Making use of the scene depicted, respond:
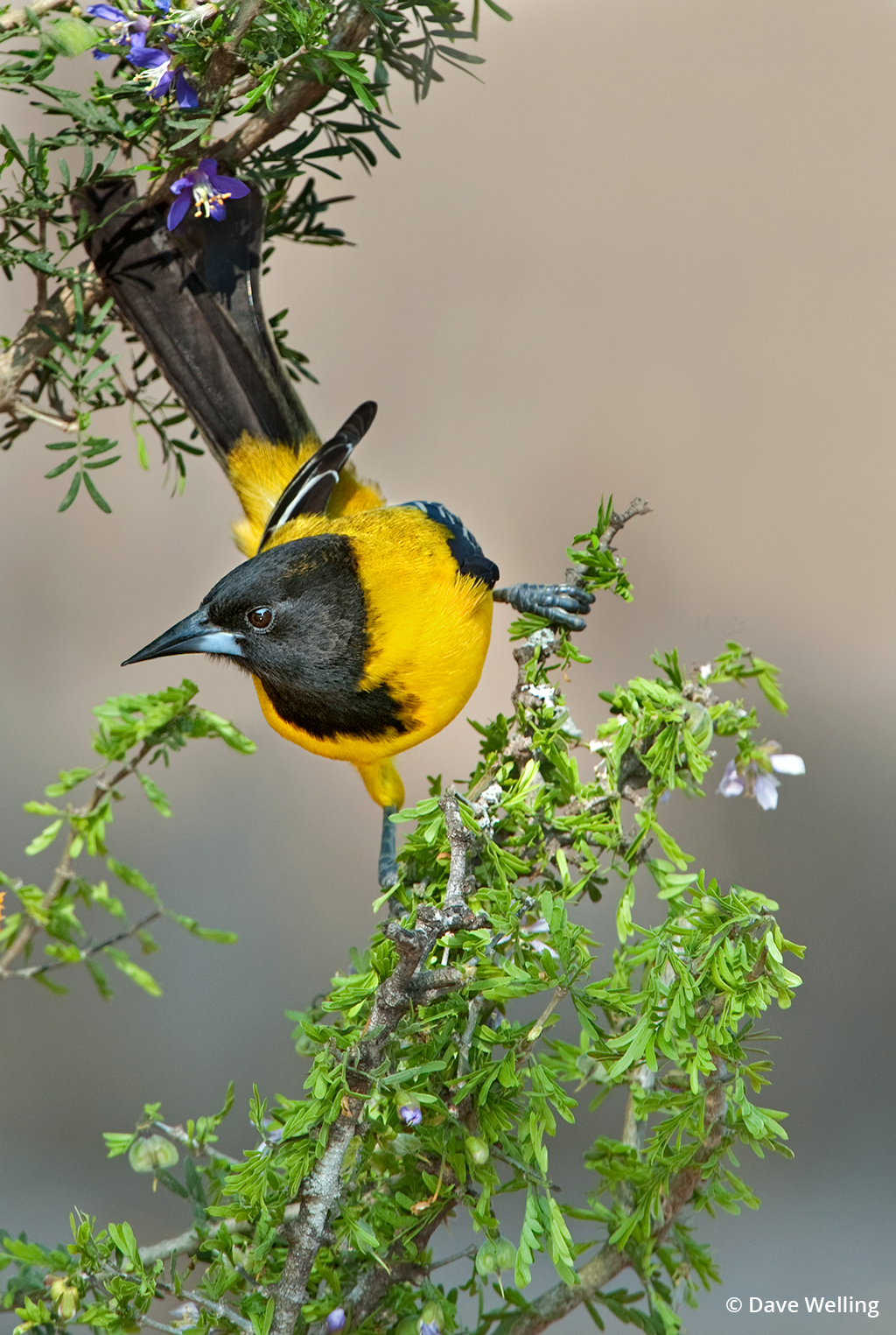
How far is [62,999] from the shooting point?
155cm

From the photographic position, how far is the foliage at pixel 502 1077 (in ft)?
1.72

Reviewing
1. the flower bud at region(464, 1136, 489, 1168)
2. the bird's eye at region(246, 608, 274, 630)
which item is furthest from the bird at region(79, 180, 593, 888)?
the flower bud at region(464, 1136, 489, 1168)

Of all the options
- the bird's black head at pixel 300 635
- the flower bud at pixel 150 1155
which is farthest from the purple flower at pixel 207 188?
the flower bud at pixel 150 1155

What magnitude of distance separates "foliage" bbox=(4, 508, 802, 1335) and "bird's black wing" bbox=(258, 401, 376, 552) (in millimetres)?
270

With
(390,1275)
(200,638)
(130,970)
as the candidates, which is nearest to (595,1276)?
(390,1275)

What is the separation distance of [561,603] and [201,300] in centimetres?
34

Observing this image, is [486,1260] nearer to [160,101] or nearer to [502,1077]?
[502,1077]

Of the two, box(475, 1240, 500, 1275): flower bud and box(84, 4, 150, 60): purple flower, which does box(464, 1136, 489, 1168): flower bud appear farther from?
box(84, 4, 150, 60): purple flower

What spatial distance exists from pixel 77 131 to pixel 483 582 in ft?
1.34

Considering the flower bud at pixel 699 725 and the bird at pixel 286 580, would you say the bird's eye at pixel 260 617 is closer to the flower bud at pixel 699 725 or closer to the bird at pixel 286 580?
the bird at pixel 286 580

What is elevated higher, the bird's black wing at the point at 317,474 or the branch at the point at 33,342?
the bird's black wing at the point at 317,474

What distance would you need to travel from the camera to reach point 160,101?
0.65 m

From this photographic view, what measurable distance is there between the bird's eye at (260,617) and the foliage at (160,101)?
120 millimetres

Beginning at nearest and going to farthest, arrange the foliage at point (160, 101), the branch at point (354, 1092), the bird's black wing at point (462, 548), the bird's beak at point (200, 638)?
1. the branch at point (354, 1092)
2. the foliage at point (160, 101)
3. the bird's beak at point (200, 638)
4. the bird's black wing at point (462, 548)
